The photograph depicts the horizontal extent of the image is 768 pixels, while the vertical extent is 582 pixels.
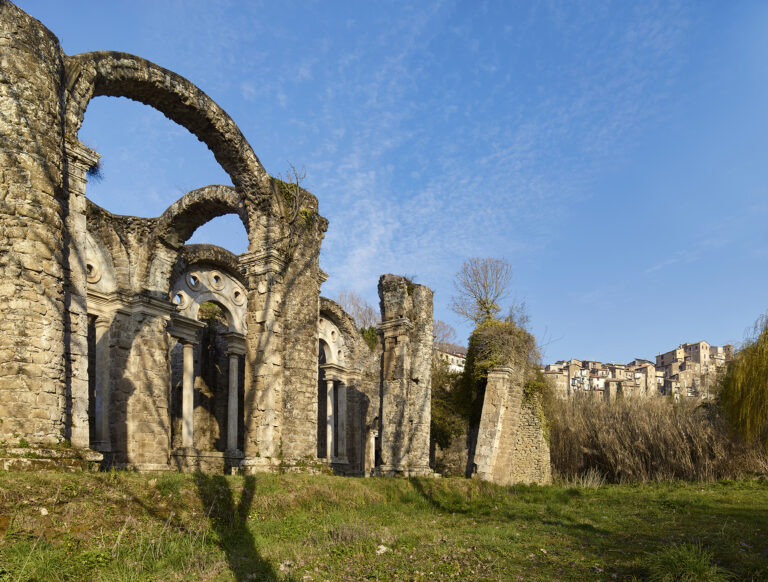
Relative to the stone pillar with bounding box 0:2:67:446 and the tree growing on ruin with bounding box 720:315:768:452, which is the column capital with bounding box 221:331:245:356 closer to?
the stone pillar with bounding box 0:2:67:446

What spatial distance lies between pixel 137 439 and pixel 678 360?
105 meters

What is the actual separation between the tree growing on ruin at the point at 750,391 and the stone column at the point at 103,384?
14767 mm

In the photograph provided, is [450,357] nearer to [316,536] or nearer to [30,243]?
[316,536]

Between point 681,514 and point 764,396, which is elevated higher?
point 764,396

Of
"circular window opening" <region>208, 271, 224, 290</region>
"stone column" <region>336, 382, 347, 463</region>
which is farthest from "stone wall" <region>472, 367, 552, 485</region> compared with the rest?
"circular window opening" <region>208, 271, 224, 290</region>

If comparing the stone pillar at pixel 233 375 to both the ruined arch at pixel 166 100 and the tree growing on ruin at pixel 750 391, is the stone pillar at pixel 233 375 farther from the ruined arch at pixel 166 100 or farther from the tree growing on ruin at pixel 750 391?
Result: the tree growing on ruin at pixel 750 391

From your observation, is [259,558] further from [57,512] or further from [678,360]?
[678,360]

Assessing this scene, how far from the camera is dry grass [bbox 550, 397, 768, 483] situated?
17031 mm

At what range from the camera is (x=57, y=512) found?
5414 mm

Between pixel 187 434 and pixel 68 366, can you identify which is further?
pixel 187 434

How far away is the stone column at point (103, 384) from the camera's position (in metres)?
12.1

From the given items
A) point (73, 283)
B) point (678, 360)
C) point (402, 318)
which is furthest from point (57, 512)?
point (678, 360)

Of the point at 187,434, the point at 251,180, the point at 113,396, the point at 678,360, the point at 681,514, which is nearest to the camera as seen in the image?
the point at 681,514

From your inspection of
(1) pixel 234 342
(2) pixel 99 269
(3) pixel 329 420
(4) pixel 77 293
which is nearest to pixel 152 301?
(2) pixel 99 269
